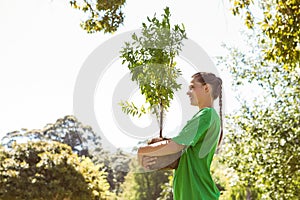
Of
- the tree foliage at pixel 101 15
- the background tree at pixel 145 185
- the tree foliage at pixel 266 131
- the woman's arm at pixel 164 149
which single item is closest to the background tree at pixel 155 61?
the woman's arm at pixel 164 149

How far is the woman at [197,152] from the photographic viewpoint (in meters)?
1.89

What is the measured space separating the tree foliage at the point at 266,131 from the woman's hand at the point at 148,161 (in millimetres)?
4926

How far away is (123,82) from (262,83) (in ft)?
17.7

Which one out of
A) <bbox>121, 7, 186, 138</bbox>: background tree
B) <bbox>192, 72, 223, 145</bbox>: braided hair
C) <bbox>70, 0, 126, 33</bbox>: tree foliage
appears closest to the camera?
<bbox>192, 72, 223, 145</bbox>: braided hair

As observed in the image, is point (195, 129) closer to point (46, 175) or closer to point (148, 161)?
point (148, 161)

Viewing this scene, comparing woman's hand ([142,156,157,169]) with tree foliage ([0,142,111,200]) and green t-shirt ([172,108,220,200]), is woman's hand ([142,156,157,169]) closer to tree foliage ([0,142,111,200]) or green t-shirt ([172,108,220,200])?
green t-shirt ([172,108,220,200])

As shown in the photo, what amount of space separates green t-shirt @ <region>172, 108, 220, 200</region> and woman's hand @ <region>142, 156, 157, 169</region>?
0.12 m

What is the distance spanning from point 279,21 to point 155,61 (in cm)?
211

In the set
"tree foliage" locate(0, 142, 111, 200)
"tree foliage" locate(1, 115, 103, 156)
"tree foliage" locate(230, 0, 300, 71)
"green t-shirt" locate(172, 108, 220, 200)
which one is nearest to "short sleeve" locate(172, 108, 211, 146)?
"green t-shirt" locate(172, 108, 220, 200)

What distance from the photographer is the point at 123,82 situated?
7.65 ft

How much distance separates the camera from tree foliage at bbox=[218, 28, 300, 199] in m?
6.61

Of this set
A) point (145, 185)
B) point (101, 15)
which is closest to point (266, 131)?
point (101, 15)

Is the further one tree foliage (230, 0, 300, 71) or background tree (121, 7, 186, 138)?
tree foliage (230, 0, 300, 71)

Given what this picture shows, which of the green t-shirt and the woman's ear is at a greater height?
the woman's ear
